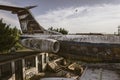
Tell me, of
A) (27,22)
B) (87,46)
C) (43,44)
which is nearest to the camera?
(87,46)

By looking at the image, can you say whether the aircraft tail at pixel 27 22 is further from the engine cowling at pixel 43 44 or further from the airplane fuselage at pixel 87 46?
the airplane fuselage at pixel 87 46

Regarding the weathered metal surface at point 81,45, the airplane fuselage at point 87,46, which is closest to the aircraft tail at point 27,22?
the weathered metal surface at point 81,45

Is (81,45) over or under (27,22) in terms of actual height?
under

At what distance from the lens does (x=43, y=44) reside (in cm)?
1703

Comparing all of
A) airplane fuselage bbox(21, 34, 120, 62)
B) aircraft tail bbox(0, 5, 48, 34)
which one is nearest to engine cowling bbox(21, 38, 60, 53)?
airplane fuselage bbox(21, 34, 120, 62)

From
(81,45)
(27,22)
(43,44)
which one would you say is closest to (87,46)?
(81,45)

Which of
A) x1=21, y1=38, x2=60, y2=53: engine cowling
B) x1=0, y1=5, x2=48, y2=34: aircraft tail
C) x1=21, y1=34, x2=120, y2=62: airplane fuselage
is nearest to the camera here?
x1=21, y1=34, x2=120, y2=62: airplane fuselage

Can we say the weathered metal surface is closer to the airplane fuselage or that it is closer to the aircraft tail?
the airplane fuselage

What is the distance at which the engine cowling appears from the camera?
16.2 meters

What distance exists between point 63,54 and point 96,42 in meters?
3.46

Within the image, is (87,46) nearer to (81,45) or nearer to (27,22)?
(81,45)

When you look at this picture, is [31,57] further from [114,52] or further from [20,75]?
[114,52]

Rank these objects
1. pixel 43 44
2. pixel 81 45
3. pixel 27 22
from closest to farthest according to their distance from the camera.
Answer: pixel 81 45
pixel 43 44
pixel 27 22

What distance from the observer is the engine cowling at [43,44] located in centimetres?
1616
